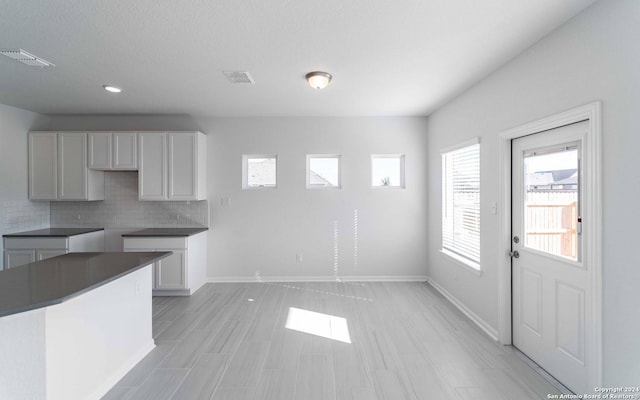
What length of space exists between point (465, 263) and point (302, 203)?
250 centimetres

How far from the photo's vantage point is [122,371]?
2.31m

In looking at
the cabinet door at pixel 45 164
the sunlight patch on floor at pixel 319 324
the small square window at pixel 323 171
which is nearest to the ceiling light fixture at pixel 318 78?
the small square window at pixel 323 171

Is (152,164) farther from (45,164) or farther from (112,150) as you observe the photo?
(45,164)

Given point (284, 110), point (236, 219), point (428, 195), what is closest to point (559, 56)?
point (428, 195)

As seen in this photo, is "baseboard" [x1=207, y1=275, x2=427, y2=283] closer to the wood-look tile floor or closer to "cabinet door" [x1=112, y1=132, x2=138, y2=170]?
the wood-look tile floor

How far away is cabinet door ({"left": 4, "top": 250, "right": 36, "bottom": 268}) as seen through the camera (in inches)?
153

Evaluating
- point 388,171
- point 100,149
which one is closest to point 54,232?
point 100,149

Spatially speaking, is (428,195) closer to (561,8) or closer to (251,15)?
(561,8)

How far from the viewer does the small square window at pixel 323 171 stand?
189 inches

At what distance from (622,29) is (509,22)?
62 cm

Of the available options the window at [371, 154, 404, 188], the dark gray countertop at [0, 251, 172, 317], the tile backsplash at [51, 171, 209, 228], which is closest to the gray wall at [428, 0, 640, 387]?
the window at [371, 154, 404, 188]

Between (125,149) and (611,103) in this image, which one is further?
(125,149)

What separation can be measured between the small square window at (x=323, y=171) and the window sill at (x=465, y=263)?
199 cm

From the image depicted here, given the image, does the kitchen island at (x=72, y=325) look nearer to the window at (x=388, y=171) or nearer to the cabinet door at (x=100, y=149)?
the cabinet door at (x=100, y=149)
